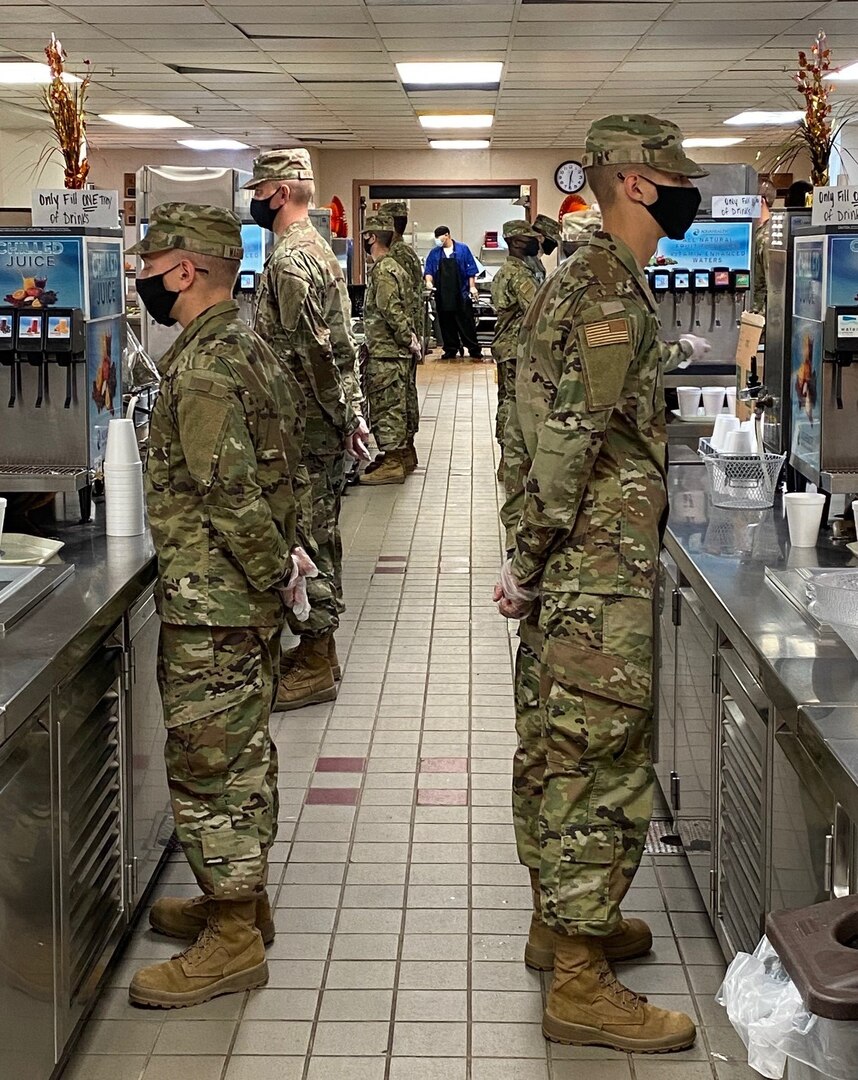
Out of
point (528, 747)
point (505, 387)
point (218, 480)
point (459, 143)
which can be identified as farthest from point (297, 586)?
point (459, 143)

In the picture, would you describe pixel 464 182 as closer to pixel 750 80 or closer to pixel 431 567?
pixel 750 80

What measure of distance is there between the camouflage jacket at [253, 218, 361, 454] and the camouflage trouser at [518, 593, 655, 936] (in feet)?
Answer: 8.63

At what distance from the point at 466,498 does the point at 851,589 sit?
6.77 m

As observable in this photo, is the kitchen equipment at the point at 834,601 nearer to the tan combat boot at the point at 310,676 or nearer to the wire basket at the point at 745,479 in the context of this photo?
the wire basket at the point at 745,479

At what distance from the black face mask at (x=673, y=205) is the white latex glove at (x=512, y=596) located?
74 cm

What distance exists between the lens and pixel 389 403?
988cm

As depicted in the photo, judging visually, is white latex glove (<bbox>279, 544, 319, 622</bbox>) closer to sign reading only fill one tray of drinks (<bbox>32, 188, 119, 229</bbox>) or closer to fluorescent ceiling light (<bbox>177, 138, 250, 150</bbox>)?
sign reading only fill one tray of drinks (<bbox>32, 188, 119, 229</bbox>)

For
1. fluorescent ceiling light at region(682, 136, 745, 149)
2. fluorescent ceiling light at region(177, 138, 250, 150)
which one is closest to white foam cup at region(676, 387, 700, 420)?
fluorescent ceiling light at region(682, 136, 745, 149)

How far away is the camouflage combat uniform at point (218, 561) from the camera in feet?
9.25

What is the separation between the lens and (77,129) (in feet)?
13.9

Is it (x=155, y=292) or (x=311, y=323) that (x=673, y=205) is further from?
(x=311, y=323)

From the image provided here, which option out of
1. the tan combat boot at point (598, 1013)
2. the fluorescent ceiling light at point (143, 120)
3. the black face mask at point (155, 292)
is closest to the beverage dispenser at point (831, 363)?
the tan combat boot at point (598, 1013)

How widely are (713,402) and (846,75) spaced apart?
771 centimetres

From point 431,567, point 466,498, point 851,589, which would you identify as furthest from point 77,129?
point 466,498
